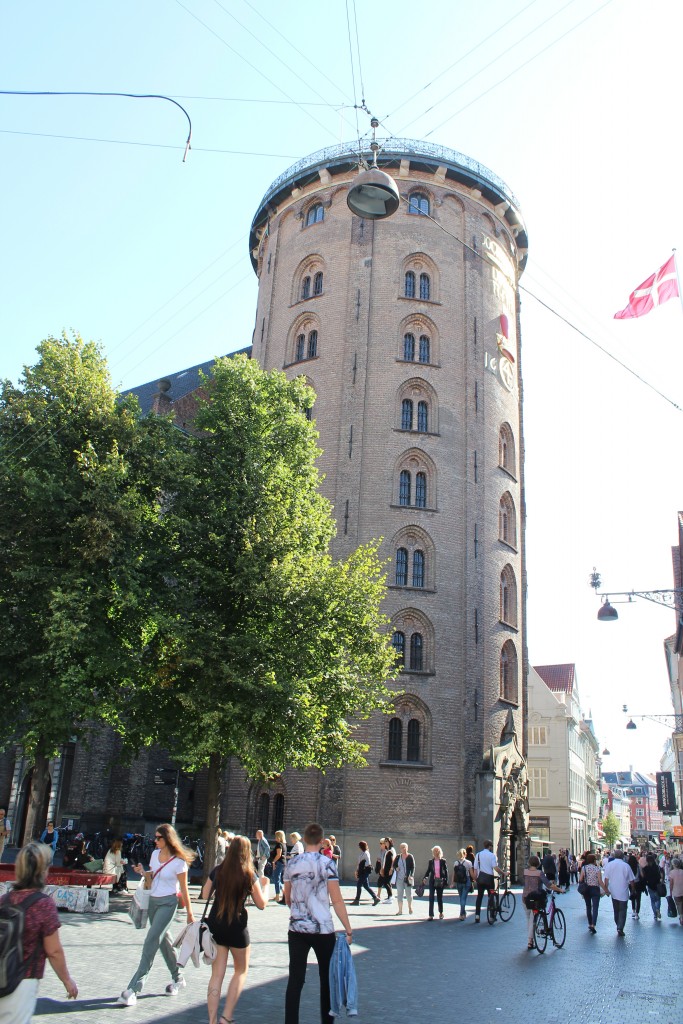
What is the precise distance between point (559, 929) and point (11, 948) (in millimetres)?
11847

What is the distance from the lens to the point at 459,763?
2708 cm

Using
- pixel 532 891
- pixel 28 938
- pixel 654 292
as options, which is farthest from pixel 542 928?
pixel 654 292

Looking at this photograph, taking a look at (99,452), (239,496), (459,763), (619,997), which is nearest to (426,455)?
(459,763)

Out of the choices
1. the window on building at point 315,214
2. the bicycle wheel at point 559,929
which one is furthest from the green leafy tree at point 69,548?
the window on building at point 315,214

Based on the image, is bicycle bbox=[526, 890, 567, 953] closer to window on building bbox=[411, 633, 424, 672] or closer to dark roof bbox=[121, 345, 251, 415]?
window on building bbox=[411, 633, 424, 672]

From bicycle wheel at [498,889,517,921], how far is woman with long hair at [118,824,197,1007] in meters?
11.9

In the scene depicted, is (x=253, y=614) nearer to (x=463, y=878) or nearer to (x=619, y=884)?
(x=463, y=878)

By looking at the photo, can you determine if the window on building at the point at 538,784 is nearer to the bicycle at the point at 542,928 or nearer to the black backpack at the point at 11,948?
the bicycle at the point at 542,928

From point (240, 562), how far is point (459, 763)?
13755mm

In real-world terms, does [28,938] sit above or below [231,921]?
above

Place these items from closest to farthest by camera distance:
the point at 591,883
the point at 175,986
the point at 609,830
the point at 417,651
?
the point at 175,986 < the point at 591,883 < the point at 417,651 < the point at 609,830

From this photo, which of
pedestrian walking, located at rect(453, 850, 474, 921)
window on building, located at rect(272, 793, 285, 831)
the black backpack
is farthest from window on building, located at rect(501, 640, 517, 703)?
the black backpack

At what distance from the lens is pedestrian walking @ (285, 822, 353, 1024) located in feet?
20.3

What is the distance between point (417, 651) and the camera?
28109 millimetres
